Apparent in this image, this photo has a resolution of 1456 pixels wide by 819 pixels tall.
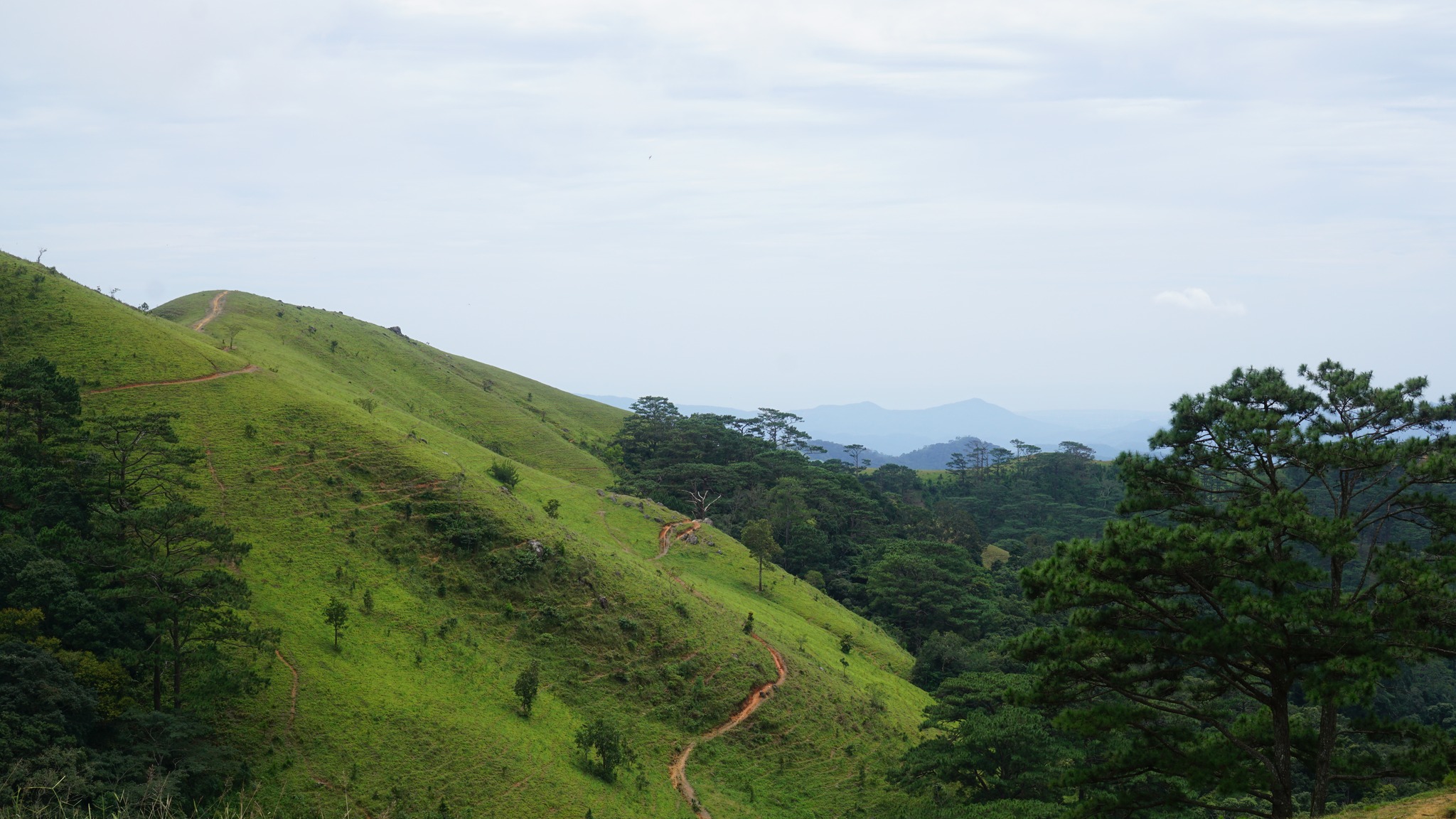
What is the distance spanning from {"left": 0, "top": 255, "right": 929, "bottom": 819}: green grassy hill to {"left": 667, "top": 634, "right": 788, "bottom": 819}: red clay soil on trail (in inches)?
14.7

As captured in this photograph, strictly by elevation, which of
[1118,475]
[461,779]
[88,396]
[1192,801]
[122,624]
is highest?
[1118,475]

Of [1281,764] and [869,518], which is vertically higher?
[869,518]

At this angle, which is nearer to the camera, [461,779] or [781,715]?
[461,779]

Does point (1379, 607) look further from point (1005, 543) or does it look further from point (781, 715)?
point (1005, 543)

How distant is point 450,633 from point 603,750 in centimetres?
802

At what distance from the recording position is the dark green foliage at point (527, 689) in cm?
2786

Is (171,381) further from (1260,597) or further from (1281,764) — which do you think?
(1281,764)

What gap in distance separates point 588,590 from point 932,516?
6468cm

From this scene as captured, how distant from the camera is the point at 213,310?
264 feet

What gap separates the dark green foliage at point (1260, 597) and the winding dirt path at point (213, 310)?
7350 centimetres

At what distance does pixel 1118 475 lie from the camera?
15.2 m

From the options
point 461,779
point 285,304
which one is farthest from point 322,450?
point 285,304

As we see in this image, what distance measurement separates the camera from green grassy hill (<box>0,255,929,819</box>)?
941 inches

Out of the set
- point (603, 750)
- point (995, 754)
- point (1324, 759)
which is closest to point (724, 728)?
point (603, 750)
